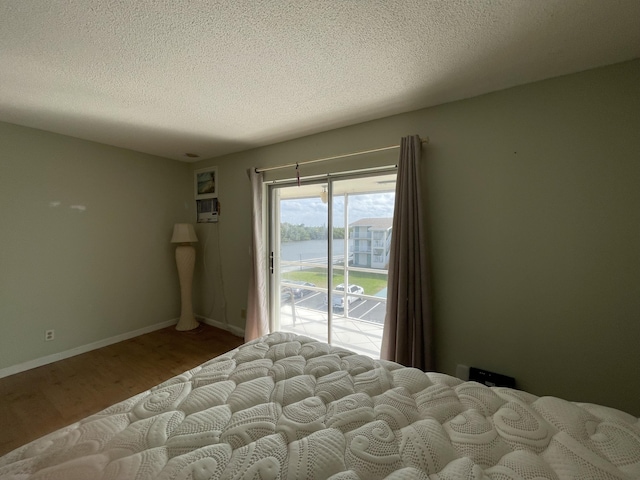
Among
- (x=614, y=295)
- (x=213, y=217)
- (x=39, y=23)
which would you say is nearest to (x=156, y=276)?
(x=213, y=217)

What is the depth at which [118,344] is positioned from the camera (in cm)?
296

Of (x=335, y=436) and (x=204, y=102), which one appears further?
(x=204, y=102)

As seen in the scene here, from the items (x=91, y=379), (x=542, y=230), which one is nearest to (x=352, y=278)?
(x=542, y=230)

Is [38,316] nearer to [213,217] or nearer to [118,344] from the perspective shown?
[118,344]

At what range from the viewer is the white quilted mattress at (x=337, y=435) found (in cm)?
70

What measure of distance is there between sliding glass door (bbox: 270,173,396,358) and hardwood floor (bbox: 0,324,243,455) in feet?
3.20

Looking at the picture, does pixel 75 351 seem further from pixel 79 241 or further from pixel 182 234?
pixel 182 234

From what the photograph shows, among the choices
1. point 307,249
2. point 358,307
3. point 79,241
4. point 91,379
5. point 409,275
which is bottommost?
point 91,379

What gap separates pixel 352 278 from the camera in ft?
8.89

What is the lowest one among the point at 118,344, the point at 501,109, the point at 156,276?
the point at 118,344

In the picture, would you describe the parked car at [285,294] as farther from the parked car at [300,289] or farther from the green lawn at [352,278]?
the green lawn at [352,278]

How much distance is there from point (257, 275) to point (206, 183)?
64.9 inches

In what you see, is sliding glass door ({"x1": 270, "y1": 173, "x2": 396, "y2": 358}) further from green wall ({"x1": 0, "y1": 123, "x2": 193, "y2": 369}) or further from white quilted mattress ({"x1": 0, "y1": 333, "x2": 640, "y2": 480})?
green wall ({"x1": 0, "y1": 123, "x2": 193, "y2": 369})

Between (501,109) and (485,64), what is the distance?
0.42m
